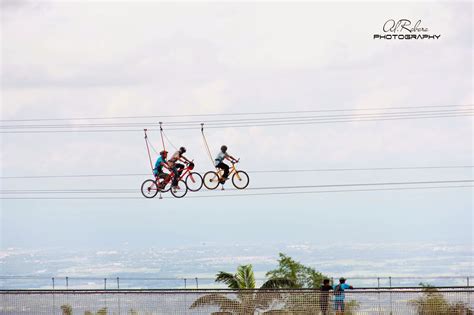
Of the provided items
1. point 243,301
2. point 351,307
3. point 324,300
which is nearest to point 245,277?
point 243,301

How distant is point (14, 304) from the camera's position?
49250 mm

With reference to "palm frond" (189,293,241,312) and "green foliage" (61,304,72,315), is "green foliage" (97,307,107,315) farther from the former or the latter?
"palm frond" (189,293,241,312)

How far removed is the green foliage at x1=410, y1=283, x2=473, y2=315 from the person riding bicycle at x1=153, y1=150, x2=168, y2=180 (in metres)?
15.6

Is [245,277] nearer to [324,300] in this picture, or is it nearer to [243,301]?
[243,301]

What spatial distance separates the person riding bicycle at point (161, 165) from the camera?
5497cm

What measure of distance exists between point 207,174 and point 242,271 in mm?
13499

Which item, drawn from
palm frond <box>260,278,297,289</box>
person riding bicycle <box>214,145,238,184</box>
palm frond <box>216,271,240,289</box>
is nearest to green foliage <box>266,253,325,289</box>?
palm frond <box>216,271,240,289</box>

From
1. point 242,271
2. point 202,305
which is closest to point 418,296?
point 202,305

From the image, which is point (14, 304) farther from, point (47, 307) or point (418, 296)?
point (418, 296)

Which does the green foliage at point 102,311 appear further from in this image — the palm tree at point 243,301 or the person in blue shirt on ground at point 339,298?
the person in blue shirt on ground at point 339,298

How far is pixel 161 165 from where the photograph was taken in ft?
182

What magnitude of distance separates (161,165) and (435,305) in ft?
54.0

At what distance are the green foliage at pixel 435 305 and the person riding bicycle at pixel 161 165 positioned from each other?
51.2ft

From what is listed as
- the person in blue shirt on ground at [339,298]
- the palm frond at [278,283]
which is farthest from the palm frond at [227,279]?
the person in blue shirt on ground at [339,298]
